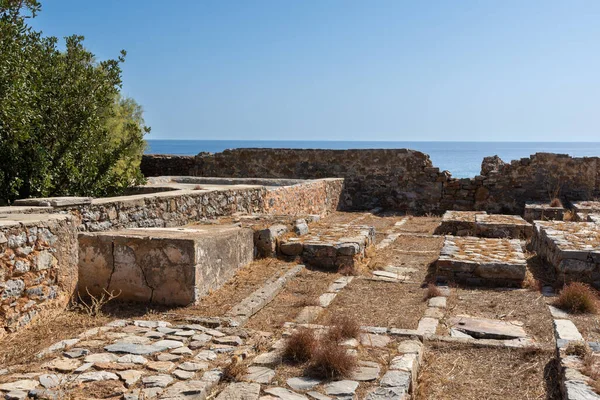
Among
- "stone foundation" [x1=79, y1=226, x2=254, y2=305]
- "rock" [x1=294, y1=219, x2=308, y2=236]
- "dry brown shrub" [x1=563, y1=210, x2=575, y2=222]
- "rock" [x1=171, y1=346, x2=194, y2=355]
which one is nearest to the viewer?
"rock" [x1=171, y1=346, x2=194, y2=355]

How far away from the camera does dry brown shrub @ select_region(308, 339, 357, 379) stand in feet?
13.6

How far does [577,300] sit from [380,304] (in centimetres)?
211

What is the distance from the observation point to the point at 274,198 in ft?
39.5

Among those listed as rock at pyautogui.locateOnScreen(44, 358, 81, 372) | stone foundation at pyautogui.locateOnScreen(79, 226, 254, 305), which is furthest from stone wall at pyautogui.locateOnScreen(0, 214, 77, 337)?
rock at pyautogui.locateOnScreen(44, 358, 81, 372)

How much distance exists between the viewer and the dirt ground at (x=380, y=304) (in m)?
5.84

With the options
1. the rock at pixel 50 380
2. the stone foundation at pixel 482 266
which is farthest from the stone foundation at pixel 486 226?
the rock at pixel 50 380

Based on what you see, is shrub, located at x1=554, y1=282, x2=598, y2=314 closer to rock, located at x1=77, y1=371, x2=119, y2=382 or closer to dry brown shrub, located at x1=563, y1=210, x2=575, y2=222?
rock, located at x1=77, y1=371, x2=119, y2=382

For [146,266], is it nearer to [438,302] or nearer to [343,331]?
[343,331]

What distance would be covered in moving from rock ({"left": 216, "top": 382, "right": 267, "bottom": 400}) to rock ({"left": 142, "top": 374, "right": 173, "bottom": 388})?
1.30 feet

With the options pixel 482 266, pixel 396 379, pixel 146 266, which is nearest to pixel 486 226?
pixel 482 266

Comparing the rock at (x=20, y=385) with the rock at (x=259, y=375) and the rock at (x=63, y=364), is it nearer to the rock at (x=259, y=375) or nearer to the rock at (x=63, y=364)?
the rock at (x=63, y=364)

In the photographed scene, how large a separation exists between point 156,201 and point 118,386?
4419 millimetres

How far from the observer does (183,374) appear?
411cm

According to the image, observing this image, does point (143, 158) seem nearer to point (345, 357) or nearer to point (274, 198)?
point (274, 198)
